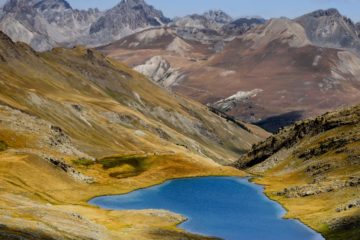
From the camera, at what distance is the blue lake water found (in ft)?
328

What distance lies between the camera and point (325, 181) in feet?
463

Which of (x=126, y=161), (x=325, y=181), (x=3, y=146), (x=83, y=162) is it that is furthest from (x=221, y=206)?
(x=3, y=146)

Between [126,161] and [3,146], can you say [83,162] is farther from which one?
[3,146]

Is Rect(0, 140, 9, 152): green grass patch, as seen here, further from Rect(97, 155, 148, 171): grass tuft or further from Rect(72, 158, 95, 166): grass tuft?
Rect(97, 155, 148, 171): grass tuft

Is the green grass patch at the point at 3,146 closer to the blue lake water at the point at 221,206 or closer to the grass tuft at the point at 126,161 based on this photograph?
the grass tuft at the point at 126,161

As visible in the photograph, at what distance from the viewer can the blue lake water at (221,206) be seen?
99875 millimetres

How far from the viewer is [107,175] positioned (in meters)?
165

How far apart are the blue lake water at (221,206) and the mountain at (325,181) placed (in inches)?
128

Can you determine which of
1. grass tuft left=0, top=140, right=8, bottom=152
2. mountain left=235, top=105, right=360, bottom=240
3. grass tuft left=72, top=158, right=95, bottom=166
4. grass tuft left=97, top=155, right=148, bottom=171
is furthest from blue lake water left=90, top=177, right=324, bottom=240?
grass tuft left=0, top=140, right=8, bottom=152

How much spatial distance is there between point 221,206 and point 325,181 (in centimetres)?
2744

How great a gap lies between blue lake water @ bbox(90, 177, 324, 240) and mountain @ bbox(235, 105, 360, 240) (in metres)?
3.24

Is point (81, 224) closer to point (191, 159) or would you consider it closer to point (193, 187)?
point (193, 187)

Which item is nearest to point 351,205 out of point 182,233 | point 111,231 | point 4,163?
point 182,233

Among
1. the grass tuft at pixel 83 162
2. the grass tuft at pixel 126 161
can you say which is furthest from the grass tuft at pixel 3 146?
the grass tuft at pixel 126 161
